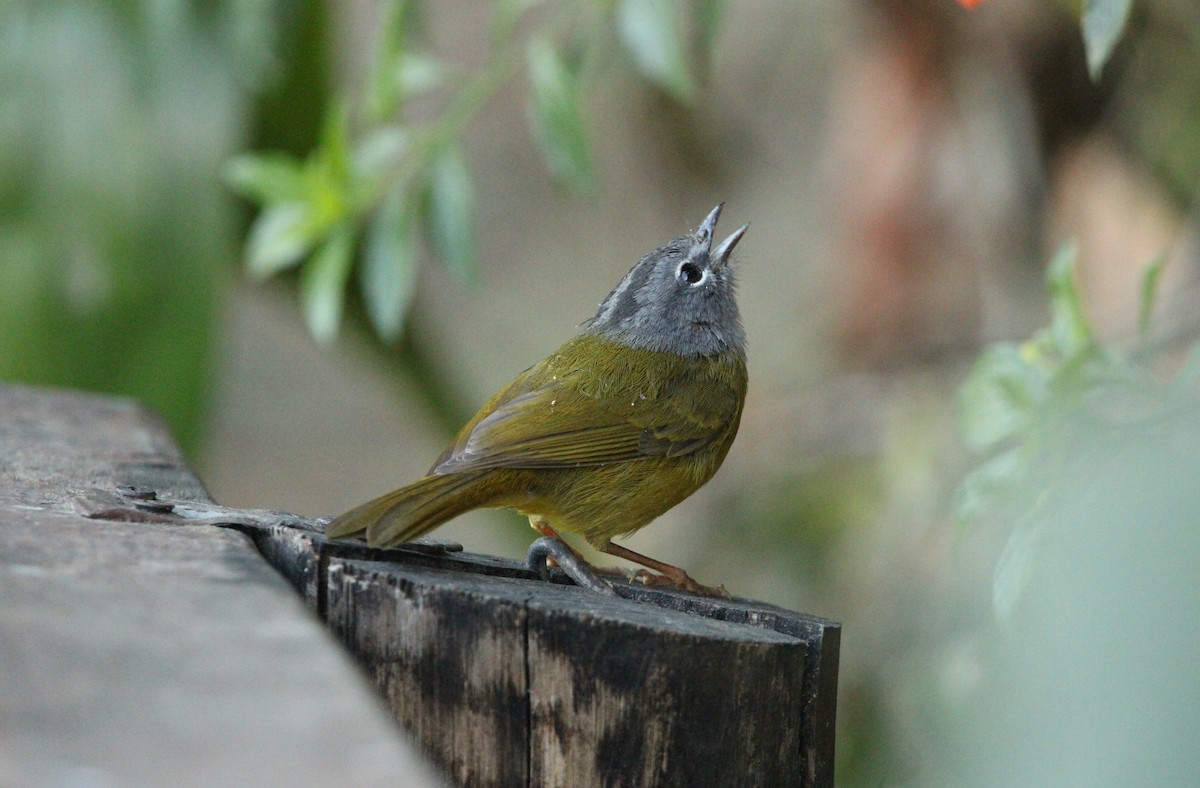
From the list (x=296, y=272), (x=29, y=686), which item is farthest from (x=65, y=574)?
(x=296, y=272)

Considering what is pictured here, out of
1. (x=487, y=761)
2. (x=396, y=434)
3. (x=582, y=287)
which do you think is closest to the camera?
(x=487, y=761)

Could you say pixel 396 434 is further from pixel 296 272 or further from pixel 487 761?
pixel 487 761

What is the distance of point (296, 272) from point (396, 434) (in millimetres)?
4440

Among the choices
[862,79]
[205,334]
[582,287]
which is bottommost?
[205,334]

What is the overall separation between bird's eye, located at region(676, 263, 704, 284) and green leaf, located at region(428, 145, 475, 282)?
28.6 inches

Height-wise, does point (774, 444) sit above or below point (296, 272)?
below

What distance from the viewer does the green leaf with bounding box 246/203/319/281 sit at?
395 cm

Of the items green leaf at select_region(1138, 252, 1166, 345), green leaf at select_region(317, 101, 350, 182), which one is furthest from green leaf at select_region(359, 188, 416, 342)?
green leaf at select_region(1138, 252, 1166, 345)

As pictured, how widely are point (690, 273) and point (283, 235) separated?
1.27 metres

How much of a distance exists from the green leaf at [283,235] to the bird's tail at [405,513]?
1.66 meters

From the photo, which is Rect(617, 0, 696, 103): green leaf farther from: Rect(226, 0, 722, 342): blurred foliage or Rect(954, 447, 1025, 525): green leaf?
Rect(954, 447, 1025, 525): green leaf

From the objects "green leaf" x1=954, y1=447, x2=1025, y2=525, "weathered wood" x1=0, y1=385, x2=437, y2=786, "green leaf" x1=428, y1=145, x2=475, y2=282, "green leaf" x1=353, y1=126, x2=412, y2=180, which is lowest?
"weathered wood" x1=0, y1=385, x2=437, y2=786

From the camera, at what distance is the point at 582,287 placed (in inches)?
355

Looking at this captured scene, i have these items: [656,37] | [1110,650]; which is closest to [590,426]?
[656,37]
